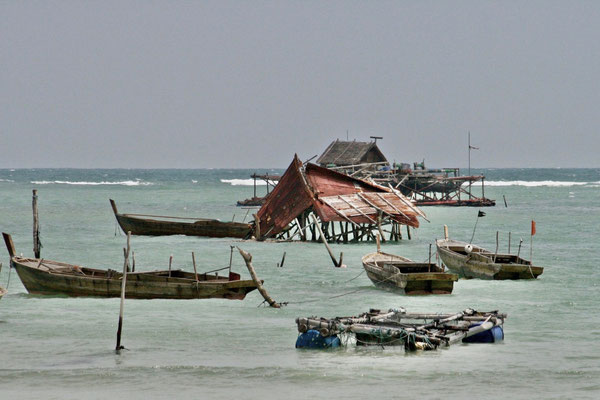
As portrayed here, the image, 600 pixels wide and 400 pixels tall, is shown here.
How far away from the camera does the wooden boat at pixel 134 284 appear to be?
27.5m

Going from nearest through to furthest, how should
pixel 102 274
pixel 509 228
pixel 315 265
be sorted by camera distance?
1. pixel 102 274
2. pixel 315 265
3. pixel 509 228

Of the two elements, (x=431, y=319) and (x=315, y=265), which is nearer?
(x=431, y=319)

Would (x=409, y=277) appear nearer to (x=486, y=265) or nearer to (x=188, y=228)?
(x=486, y=265)

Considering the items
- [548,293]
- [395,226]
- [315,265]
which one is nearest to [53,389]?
[548,293]

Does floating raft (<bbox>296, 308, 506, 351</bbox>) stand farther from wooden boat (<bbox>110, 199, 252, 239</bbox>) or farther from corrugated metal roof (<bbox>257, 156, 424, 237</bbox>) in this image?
wooden boat (<bbox>110, 199, 252, 239</bbox>)

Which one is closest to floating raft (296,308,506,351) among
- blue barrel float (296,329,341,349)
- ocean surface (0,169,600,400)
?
blue barrel float (296,329,341,349)

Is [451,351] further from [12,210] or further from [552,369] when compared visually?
[12,210]

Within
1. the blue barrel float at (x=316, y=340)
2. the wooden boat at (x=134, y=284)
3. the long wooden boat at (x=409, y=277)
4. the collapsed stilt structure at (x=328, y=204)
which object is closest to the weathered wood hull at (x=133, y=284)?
the wooden boat at (x=134, y=284)

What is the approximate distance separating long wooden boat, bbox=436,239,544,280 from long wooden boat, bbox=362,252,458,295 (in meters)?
2.94

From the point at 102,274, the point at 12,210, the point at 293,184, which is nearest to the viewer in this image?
the point at 102,274

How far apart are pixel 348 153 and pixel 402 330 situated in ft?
188

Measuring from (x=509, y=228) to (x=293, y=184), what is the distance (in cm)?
2145

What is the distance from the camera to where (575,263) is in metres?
39.0

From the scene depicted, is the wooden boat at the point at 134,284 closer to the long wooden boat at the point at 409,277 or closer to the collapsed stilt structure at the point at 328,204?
the long wooden boat at the point at 409,277
